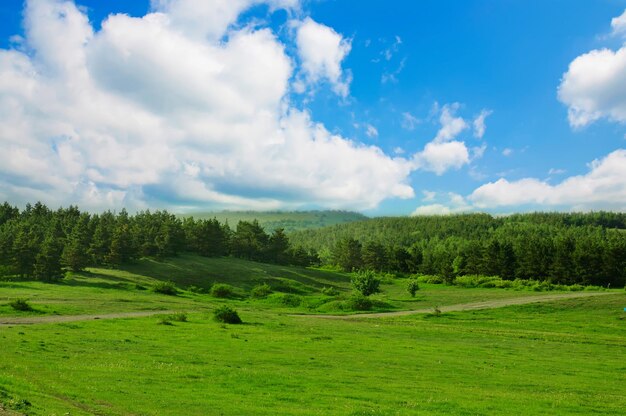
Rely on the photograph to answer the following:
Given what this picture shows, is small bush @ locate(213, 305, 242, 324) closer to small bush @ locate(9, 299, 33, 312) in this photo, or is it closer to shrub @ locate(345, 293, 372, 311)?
small bush @ locate(9, 299, 33, 312)

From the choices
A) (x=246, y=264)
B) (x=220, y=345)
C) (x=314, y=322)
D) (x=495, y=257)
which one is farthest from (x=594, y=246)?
(x=220, y=345)

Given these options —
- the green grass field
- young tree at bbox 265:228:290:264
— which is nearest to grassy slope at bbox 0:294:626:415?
the green grass field

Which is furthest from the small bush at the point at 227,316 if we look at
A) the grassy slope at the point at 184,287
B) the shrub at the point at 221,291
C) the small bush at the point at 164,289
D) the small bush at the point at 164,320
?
the shrub at the point at 221,291

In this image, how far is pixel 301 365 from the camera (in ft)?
113

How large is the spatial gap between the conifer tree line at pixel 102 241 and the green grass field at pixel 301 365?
28494 mm

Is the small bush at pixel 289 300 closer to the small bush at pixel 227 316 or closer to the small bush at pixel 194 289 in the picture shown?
the small bush at pixel 194 289

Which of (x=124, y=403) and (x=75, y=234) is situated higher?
(x=75, y=234)

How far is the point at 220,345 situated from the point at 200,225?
131476mm

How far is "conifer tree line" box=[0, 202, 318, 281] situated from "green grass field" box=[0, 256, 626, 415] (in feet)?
93.5

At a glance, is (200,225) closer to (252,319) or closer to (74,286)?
(74,286)

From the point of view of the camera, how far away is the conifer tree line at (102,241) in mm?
103175

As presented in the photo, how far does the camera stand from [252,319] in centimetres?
6600

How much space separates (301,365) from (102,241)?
340ft

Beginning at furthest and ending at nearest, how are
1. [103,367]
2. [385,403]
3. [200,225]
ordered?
[200,225], [103,367], [385,403]
